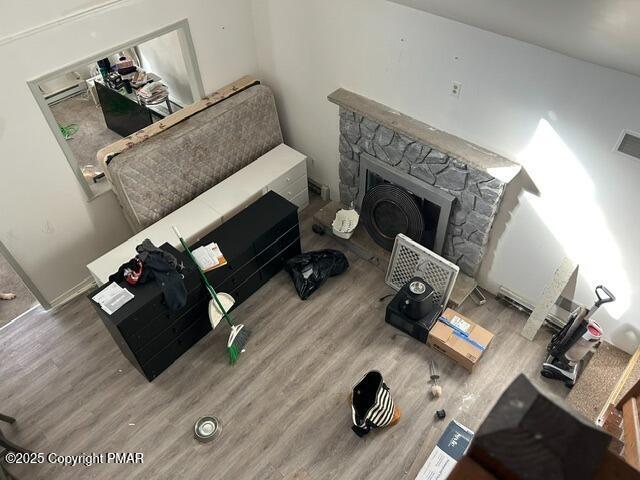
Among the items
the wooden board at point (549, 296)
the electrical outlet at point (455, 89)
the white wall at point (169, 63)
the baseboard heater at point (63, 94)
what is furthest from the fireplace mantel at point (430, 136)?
the baseboard heater at point (63, 94)

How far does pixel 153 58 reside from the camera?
479 cm

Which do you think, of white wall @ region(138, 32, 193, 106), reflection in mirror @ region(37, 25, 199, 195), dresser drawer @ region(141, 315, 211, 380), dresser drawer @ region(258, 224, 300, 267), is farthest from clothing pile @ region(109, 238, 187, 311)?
white wall @ region(138, 32, 193, 106)

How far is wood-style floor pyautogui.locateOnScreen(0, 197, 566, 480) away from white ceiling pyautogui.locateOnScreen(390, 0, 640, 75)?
205 centimetres

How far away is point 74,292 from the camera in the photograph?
4.00 meters

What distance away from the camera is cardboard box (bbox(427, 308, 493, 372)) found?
3359 mm

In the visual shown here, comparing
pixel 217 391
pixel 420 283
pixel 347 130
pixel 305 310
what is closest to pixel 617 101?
pixel 420 283

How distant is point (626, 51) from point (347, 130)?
2.04m

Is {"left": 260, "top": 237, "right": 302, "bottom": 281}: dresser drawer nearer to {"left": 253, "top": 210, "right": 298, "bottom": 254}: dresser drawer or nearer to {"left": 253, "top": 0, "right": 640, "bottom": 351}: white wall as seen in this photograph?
{"left": 253, "top": 210, "right": 298, "bottom": 254}: dresser drawer

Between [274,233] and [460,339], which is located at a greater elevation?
[274,233]

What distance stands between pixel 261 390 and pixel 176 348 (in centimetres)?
70

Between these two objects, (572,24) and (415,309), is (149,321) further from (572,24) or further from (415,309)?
(572,24)

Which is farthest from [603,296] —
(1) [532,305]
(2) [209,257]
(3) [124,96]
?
(3) [124,96]

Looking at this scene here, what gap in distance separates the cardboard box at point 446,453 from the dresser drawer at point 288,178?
235cm

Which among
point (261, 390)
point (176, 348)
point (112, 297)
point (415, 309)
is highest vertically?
point (112, 297)
